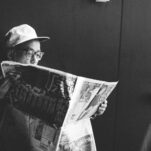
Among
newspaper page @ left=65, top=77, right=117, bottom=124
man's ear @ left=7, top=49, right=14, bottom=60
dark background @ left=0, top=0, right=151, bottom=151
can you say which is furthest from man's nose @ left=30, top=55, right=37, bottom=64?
newspaper page @ left=65, top=77, right=117, bottom=124

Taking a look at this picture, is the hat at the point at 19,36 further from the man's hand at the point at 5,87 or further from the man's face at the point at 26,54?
the man's hand at the point at 5,87

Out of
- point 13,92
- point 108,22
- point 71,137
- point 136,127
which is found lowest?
point 136,127

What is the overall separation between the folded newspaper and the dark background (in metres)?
0.75

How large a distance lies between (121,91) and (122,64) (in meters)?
0.19

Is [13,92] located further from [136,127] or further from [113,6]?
[136,127]

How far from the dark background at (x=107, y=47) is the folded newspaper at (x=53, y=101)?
746 millimetres

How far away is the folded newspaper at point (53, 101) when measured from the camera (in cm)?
114

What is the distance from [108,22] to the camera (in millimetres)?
2135

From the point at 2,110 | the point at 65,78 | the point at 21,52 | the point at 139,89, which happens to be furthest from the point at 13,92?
the point at 139,89

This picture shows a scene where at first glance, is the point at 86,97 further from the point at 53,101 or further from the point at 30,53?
the point at 30,53

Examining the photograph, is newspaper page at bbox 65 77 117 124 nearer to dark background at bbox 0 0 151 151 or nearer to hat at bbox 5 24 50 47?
hat at bbox 5 24 50 47

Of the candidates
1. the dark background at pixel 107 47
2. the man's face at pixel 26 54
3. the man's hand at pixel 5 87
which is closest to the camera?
the man's hand at pixel 5 87

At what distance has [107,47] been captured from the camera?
7.12ft

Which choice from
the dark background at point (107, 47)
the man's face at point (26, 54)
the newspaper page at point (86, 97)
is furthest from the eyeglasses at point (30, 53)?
the newspaper page at point (86, 97)
